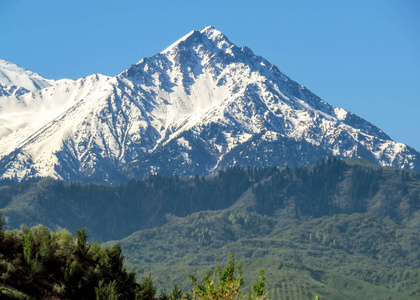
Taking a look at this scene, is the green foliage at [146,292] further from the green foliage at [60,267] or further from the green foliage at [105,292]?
the green foliage at [105,292]

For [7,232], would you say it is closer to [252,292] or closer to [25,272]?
[25,272]

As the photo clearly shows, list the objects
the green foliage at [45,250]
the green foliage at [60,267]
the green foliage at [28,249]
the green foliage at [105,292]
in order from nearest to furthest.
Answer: the green foliage at [105,292]
the green foliage at [60,267]
the green foliage at [28,249]
the green foliage at [45,250]

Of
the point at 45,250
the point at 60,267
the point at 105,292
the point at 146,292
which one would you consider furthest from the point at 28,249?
the point at 146,292

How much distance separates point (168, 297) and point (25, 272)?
22.8m

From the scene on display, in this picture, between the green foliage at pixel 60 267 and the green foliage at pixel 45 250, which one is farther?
the green foliage at pixel 45 250

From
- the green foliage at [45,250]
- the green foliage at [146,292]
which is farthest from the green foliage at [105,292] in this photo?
the green foliage at [146,292]

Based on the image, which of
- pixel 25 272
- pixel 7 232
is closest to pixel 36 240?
pixel 7 232

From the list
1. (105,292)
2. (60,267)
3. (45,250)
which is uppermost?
(45,250)

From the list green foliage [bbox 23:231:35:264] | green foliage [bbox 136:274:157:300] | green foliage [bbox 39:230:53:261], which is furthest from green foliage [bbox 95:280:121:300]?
green foliage [bbox 23:231:35:264]

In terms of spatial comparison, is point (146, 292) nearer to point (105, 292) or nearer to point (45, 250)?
point (105, 292)

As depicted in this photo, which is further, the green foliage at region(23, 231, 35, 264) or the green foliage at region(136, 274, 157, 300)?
the green foliage at region(136, 274, 157, 300)

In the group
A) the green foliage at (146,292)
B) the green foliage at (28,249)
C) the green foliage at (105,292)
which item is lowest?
the green foliage at (105,292)

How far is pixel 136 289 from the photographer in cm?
8819

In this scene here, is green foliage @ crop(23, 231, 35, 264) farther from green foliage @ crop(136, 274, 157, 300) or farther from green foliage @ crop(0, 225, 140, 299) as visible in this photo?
green foliage @ crop(136, 274, 157, 300)
